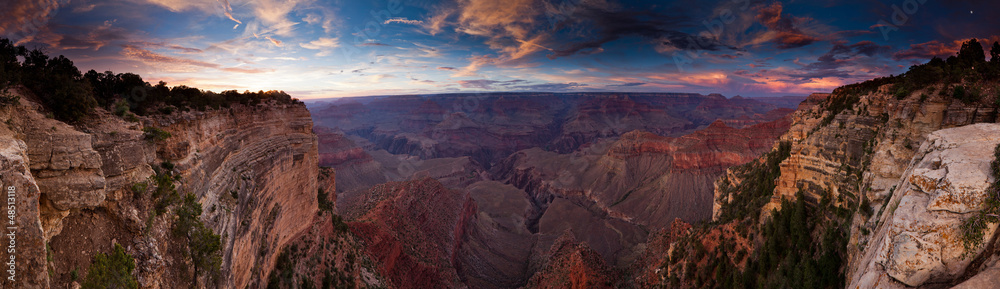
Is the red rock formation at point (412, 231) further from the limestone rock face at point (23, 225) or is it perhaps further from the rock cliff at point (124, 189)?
the limestone rock face at point (23, 225)

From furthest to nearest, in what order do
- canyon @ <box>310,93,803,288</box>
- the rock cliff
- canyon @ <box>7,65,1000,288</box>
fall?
1. canyon @ <box>310,93,803,288</box>
2. canyon @ <box>7,65,1000,288</box>
3. the rock cliff

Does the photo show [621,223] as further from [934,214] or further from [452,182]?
[934,214]

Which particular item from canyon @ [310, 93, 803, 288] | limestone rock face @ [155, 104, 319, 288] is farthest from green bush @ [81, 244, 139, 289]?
canyon @ [310, 93, 803, 288]

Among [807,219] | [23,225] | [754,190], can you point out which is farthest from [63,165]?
[754,190]

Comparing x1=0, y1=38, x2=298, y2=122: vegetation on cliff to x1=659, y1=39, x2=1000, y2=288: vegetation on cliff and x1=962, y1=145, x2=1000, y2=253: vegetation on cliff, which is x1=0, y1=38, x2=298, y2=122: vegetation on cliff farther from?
x1=659, y1=39, x2=1000, y2=288: vegetation on cliff

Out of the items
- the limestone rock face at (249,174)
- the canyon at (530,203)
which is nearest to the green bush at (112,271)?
the limestone rock face at (249,174)

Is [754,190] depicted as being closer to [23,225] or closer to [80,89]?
[23,225]
